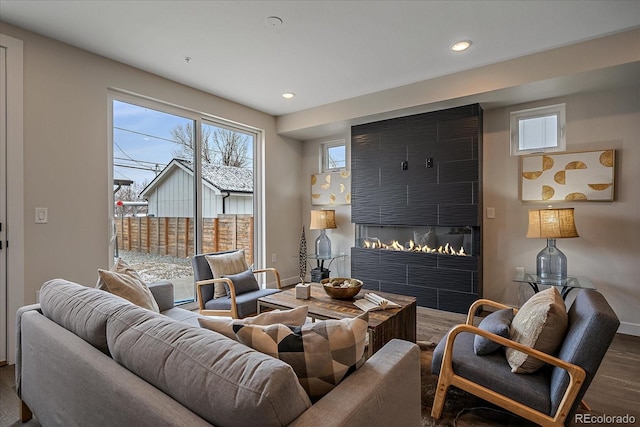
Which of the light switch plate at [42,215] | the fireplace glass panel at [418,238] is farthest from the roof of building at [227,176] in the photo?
the fireplace glass panel at [418,238]

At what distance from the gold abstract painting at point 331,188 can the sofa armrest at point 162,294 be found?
2908mm

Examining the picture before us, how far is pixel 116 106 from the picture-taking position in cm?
321

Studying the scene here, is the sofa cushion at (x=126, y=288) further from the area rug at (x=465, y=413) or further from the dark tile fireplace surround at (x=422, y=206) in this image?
the dark tile fireplace surround at (x=422, y=206)

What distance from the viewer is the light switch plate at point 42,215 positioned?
8.45 feet

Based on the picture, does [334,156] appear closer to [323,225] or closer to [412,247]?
[323,225]

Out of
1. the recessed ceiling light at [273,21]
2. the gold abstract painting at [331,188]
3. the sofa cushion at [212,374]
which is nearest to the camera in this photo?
the sofa cushion at [212,374]

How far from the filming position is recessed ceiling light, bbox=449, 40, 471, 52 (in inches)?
109

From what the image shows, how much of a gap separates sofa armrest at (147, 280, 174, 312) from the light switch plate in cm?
105

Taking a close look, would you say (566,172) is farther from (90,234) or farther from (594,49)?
(90,234)

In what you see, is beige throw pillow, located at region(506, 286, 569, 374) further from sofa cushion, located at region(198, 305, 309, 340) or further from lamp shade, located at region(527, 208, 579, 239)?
lamp shade, located at region(527, 208, 579, 239)

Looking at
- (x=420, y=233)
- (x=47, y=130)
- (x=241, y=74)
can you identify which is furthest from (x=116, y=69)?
(x=420, y=233)

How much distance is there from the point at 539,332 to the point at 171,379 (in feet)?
5.49

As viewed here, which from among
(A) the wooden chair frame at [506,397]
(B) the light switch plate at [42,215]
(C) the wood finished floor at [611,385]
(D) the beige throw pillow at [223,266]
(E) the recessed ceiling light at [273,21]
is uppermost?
(E) the recessed ceiling light at [273,21]

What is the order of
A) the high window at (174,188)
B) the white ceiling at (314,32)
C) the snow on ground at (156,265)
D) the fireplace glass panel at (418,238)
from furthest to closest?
the fireplace glass panel at (418,238) → the snow on ground at (156,265) → the high window at (174,188) → the white ceiling at (314,32)
